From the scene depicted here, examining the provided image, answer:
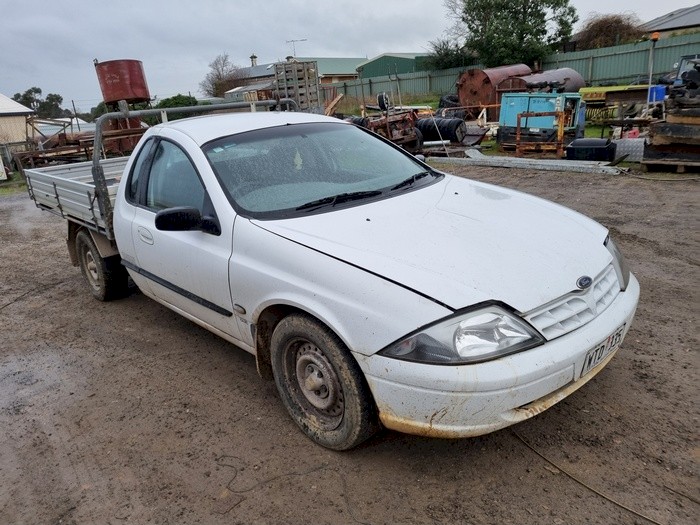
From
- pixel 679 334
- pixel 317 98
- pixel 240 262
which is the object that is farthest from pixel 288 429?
pixel 317 98

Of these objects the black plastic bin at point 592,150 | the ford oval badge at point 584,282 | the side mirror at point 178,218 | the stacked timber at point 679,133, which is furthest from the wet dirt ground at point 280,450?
the black plastic bin at point 592,150

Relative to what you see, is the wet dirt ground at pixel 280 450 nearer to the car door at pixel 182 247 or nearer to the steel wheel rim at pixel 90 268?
the car door at pixel 182 247

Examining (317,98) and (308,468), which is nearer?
(308,468)

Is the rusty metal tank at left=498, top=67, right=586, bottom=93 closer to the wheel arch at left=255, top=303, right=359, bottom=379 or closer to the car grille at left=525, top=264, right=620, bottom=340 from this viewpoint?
the car grille at left=525, top=264, right=620, bottom=340

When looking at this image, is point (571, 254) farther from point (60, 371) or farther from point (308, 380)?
point (60, 371)

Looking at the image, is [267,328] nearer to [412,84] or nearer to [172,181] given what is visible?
[172,181]

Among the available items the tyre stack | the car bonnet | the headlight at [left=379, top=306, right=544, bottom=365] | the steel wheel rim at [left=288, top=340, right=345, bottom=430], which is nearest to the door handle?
the car bonnet

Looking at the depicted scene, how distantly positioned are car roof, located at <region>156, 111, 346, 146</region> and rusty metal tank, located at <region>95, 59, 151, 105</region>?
45.5 ft

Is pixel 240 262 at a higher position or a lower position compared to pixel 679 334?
higher

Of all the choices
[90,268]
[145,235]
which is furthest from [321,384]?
[90,268]

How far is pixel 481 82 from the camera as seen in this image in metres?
21.0

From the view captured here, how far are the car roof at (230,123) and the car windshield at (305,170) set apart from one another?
75mm

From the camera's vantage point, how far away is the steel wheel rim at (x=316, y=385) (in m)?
2.57

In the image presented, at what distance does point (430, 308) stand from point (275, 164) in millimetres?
1657
